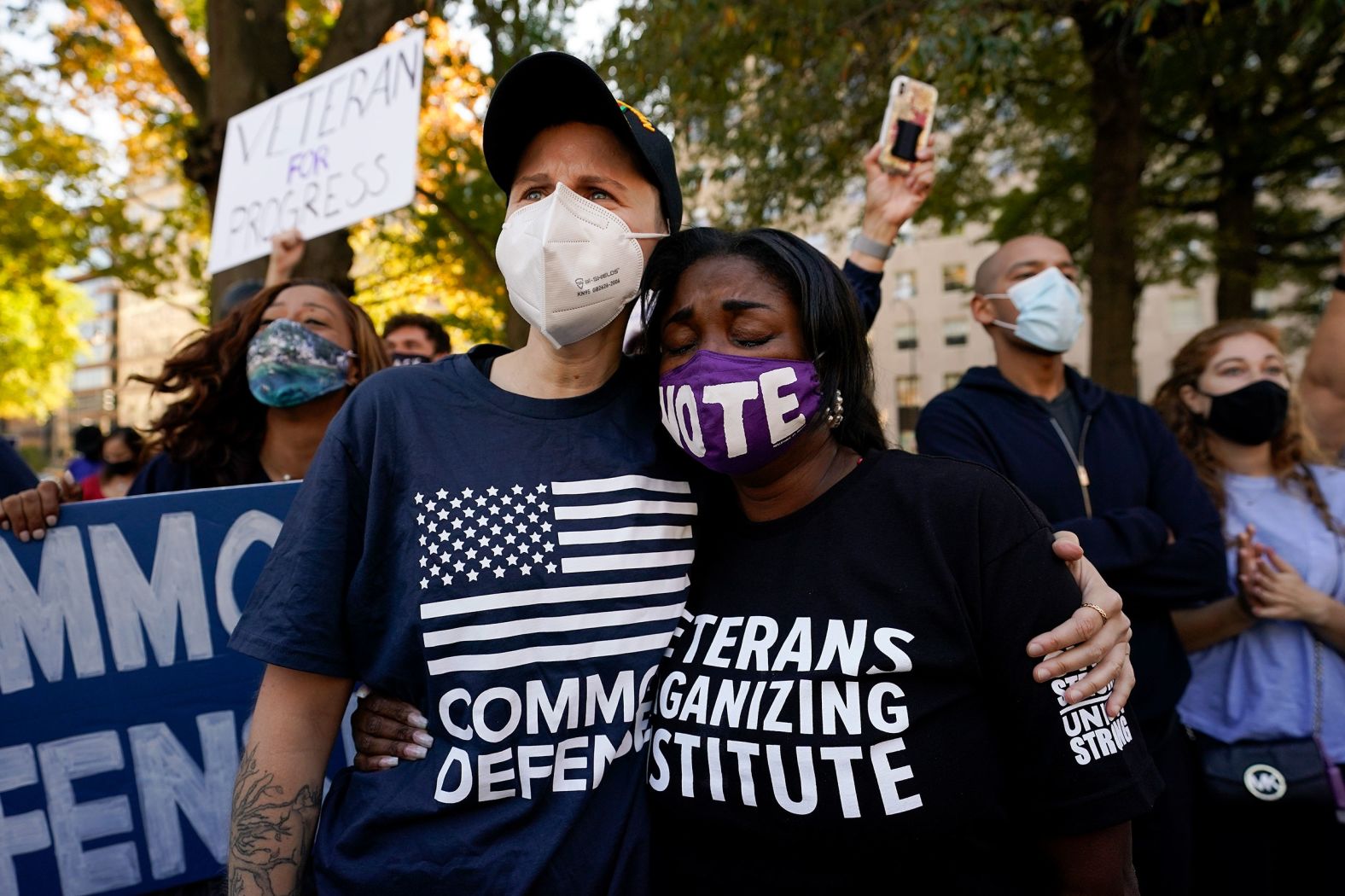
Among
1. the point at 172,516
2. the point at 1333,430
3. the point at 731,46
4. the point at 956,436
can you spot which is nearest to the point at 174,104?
the point at 731,46

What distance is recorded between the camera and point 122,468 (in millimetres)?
7254

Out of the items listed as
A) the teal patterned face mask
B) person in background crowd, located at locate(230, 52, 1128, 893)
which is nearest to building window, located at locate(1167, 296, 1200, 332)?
the teal patterned face mask

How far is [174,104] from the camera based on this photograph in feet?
33.3

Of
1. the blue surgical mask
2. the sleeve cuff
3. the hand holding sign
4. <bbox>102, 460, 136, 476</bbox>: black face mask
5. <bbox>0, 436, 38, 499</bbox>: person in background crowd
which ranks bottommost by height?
the sleeve cuff

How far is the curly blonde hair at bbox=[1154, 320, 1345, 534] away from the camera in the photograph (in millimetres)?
3049

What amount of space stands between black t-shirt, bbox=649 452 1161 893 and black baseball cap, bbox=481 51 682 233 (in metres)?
0.86

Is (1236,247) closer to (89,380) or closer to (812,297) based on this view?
(812,297)

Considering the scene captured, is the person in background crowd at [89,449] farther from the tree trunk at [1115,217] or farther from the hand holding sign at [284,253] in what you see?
the tree trunk at [1115,217]

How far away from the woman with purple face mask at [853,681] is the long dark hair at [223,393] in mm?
1630

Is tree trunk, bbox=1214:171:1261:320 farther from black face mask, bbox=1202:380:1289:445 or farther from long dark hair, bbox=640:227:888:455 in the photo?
long dark hair, bbox=640:227:888:455

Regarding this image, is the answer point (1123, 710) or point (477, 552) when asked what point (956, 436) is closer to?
point (1123, 710)

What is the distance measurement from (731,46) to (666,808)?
21.1ft

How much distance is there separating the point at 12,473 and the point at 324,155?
5.56 feet

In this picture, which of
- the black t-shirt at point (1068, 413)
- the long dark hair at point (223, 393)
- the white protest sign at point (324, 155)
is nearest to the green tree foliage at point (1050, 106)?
the black t-shirt at point (1068, 413)
